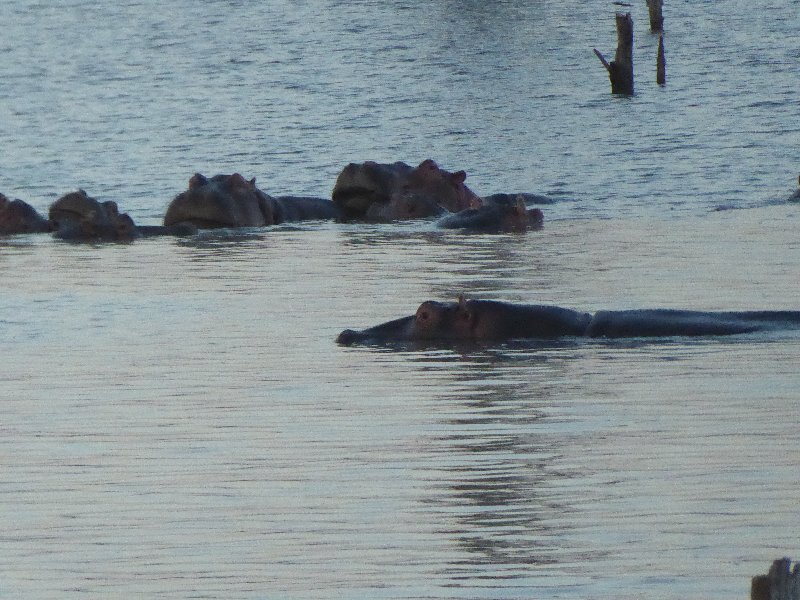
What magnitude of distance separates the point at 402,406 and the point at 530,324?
72.8 inches

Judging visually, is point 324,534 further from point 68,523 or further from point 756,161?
point 756,161

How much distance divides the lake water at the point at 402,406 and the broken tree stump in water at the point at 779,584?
105cm

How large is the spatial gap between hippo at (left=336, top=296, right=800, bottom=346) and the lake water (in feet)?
0.77

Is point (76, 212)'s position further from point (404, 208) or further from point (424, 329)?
point (424, 329)

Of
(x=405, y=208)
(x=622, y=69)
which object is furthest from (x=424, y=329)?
(x=622, y=69)

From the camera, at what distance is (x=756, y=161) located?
22828 millimetres

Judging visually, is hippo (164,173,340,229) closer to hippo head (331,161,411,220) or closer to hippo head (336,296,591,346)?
hippo head (331,161,411,220)

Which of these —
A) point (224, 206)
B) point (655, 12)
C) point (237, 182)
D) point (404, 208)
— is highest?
point (655, 12)

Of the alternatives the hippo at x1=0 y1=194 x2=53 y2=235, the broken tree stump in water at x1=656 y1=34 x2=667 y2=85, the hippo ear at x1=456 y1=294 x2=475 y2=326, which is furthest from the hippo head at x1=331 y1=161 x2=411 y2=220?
the broken tree stump in water at x1=656 y1=34 x2=667 y2=85

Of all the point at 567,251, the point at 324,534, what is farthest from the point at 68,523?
the point at 567,251

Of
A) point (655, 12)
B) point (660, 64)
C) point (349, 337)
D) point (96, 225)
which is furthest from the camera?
point (655, 12)

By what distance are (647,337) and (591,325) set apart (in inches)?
11.3

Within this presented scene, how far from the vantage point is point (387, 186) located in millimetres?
17484

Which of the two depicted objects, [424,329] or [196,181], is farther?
[196,181]
